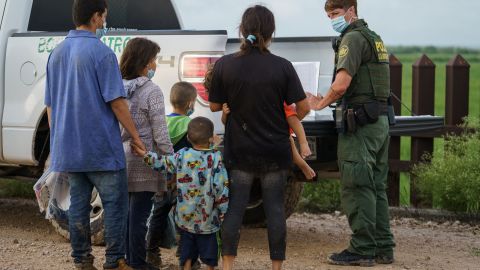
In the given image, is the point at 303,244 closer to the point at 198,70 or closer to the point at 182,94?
the point at 198,70

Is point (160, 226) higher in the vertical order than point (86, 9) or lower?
lower

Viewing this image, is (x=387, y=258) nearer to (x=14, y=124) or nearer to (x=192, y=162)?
(x=192, y=162)

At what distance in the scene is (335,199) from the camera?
9703 mm

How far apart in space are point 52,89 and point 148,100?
0.52 m

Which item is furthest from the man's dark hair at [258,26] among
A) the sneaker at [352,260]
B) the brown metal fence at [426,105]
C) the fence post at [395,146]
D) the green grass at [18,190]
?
the green grass at [18,190]

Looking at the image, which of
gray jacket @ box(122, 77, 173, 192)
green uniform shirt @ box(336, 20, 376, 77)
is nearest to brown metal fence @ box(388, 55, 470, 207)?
green uniform shirt @ box(336, 20, 376, 77)

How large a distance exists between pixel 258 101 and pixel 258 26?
409mm

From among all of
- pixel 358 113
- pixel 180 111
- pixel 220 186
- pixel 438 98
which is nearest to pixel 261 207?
pixel 358 113

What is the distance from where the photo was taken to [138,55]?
5.67 meters

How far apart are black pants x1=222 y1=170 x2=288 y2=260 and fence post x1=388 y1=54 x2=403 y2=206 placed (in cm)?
431

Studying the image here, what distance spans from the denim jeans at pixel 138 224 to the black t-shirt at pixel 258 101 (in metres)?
0.57

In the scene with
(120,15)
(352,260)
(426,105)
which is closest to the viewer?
(352,260)

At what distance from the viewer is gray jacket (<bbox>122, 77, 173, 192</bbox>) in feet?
18.4

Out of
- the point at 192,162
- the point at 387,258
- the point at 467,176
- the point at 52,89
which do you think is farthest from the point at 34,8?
the point at 467,176
